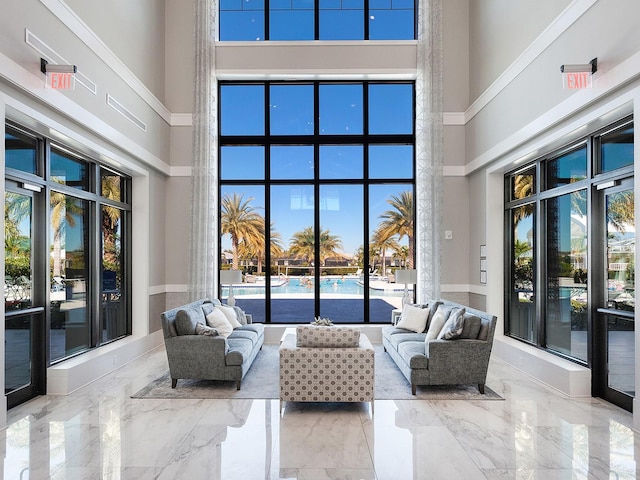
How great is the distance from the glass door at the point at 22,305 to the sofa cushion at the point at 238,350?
2.13 m

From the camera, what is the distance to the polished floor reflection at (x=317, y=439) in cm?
317

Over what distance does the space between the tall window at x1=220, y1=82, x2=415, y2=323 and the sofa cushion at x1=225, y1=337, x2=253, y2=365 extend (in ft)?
8.30

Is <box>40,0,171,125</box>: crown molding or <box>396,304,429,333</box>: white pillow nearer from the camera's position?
<box>40,0,171,125</box>: crown molding

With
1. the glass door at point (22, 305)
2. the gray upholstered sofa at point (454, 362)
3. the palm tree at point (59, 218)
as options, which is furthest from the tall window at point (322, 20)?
the gray upholstered sofa at point (454, 362)

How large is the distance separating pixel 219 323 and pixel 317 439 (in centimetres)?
285

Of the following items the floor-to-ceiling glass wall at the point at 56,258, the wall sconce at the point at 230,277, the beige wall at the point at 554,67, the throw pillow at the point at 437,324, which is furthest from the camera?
the wall sconce at the point at 230,277

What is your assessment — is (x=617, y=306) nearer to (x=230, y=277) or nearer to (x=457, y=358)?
(x=457, y=358)

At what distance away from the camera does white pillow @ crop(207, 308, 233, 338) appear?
609 centimetres

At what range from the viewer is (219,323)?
6117 millimetres

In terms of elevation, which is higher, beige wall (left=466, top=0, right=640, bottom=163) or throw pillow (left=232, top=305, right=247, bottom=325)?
beige wall (left=466, top=0, right=640, bottom=163)

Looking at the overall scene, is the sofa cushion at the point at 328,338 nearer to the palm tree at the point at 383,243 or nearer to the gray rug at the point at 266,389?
the gray rug at the point at 266,389

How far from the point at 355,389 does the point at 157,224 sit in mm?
5124

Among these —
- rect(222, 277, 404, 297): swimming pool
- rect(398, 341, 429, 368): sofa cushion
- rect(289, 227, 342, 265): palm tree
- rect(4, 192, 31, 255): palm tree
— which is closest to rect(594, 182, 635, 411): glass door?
rect(398, 341, 429, 368): sofa cushion

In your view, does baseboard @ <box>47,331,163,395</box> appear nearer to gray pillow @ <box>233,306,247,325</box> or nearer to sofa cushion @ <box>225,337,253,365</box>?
gray pillow @ <box>233,306,247,325</box>
